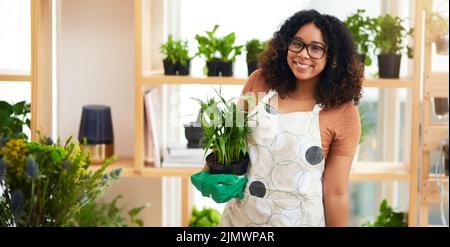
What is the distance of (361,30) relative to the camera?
161 centimetres

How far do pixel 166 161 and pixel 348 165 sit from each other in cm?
58

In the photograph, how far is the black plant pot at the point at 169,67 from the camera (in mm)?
1716

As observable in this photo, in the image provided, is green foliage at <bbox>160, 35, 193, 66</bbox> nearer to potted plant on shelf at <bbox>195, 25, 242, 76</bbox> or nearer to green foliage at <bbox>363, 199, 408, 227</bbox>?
potted plant on shelf at <bbox>195, 25, 242, 76</bbox>

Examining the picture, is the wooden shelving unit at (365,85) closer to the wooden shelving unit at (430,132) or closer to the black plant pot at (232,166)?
the wooden shelving unit at (430,132)

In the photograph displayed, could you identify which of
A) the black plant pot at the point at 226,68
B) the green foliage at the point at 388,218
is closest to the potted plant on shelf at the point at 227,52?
the black plant pot at the point at 226,68

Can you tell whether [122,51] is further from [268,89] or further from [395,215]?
[395,215]

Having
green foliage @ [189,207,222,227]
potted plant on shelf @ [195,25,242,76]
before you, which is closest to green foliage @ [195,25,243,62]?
potted plant on shelf @ [195,25,242,76]

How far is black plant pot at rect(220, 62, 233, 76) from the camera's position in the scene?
65.4 inches

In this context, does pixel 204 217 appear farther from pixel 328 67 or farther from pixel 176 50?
pixel 328 67

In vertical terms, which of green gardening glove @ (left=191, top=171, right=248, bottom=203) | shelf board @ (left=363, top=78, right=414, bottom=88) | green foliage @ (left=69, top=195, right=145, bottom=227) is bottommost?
green foliage @ (left=69, top=195, right=145, bottom=227)

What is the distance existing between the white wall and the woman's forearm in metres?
0.53

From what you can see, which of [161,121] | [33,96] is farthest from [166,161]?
[33,96]

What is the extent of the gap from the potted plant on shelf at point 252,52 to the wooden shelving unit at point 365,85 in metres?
0.08

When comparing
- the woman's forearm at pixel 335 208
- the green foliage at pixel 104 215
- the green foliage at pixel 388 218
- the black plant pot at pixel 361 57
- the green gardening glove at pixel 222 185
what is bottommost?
the green foliage at pixel 388 218
